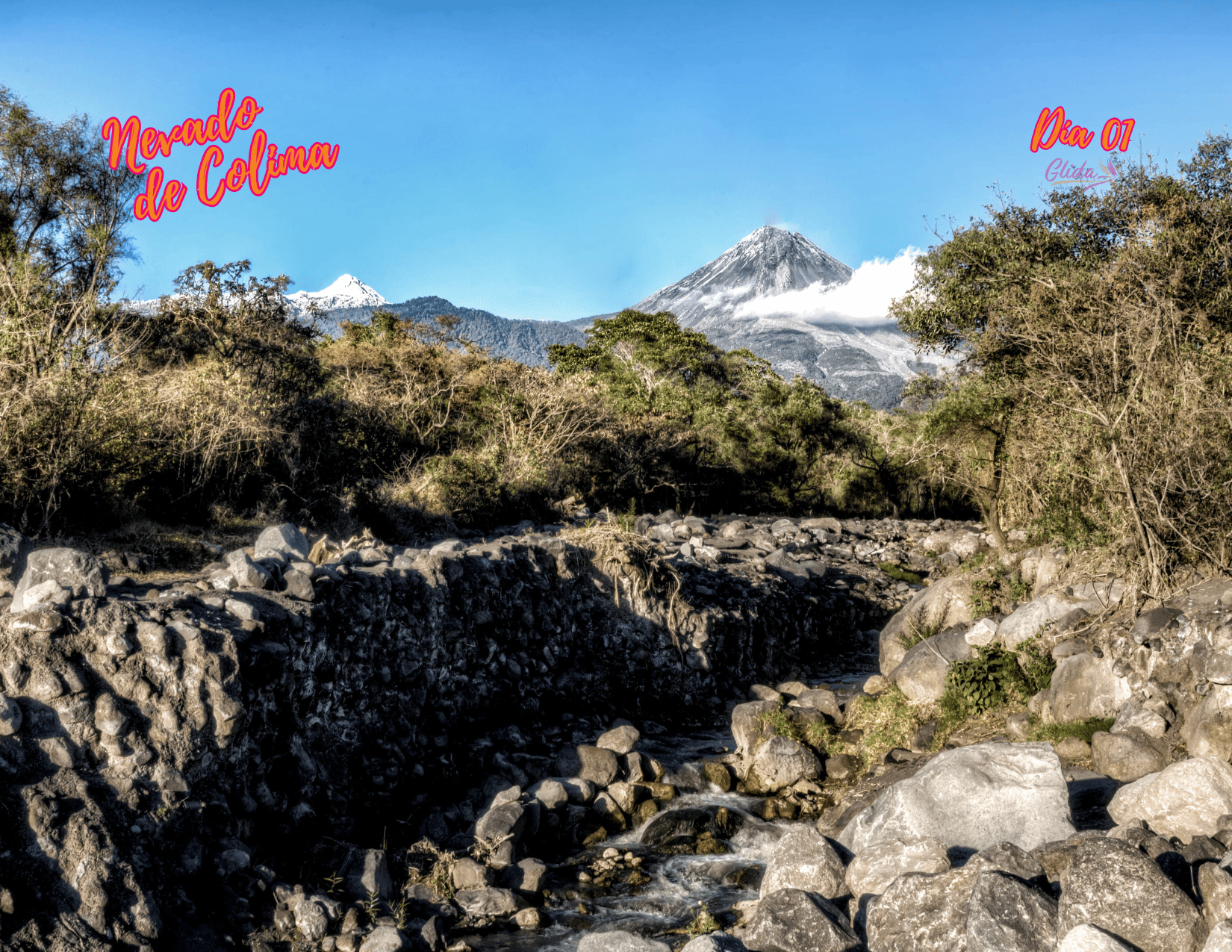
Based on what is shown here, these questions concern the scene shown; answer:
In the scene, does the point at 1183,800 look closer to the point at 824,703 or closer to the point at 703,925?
→ the point at 703,925

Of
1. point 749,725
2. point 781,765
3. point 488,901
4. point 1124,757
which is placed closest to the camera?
point 488,901

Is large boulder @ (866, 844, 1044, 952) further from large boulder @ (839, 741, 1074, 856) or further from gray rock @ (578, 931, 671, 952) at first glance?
gray rock @ (578, 931, 671, 952)

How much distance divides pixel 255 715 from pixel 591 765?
367 cm

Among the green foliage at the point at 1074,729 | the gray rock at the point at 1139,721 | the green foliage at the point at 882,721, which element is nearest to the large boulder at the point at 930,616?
the green foliage at the point at 882,721

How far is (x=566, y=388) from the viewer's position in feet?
78.8

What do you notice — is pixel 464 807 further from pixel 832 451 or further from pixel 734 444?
pixel 832 451

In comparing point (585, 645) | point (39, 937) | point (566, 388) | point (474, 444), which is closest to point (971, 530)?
point (566, 388)

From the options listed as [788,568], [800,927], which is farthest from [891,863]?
[788,568]

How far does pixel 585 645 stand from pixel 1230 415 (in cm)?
790

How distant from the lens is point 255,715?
657cm

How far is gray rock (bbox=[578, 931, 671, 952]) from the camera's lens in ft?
18.3

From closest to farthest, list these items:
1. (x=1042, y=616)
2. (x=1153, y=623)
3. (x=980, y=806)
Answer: (x=980, y=806) → (x=1153, y=623) → (x=1042, y=616)

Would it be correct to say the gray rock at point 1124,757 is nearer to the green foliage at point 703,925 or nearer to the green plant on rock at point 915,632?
the green foliage at point 703,925

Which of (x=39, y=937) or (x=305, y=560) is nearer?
(x=39, y=937)
